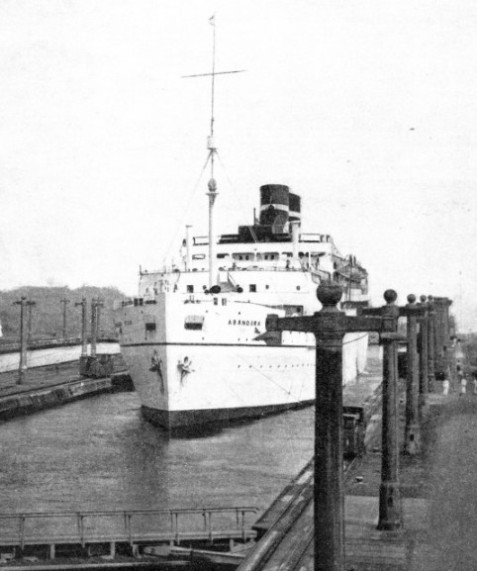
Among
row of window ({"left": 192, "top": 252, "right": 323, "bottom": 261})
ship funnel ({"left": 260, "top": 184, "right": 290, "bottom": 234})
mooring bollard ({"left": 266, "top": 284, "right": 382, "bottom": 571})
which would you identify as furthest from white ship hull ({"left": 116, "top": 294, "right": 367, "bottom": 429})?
mooring bollard ({"left": 266, "top": 284, "right": 382, "bottom": 571})

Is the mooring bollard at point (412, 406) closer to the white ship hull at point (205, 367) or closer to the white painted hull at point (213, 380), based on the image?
the white ship hull at point (205, 367)

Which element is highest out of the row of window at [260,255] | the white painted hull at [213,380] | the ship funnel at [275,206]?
the ship funnel at [275,206]

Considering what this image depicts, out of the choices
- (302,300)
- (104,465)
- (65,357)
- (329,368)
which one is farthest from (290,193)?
(329,368)

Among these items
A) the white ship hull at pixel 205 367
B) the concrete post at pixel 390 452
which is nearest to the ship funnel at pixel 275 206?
the white ship hull at pixel 205 367

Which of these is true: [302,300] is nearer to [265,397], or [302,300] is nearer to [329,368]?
[265,397]

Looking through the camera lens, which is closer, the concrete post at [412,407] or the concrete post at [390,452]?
the concrete post at [390,452]

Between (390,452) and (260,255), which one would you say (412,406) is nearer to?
(390,452)

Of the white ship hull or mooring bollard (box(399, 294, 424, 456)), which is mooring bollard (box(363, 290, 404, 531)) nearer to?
mooring bollard (box(399, 294, 424, 456))
